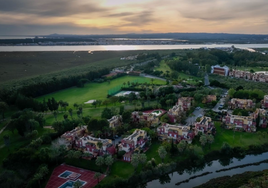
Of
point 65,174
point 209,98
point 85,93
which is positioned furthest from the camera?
point 85,93

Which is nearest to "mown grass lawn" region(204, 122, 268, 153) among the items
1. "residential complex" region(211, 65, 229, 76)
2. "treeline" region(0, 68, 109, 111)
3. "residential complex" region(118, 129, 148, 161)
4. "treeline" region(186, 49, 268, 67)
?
"residential complex" region(118, 129, 148, 161)

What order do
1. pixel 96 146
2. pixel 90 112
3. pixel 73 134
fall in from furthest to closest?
1. pixel 90 112
2. pixel 73 134
3. pixel 96 146

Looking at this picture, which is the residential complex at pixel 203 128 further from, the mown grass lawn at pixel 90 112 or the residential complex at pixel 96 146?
the mown grass lawn at pixel 90 112

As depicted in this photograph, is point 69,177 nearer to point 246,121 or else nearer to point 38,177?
point 38,177

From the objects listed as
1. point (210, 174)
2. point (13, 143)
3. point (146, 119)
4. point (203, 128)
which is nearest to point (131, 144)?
point (146, 119)

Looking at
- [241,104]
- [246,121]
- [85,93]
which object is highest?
[241,104]

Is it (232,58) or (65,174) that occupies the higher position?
(232,58)

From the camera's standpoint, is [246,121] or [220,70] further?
[220,70]

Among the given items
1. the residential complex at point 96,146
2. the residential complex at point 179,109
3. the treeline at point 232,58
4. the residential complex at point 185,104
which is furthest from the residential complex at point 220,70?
the residential complex at point 96,146
